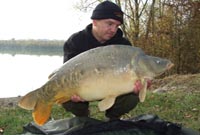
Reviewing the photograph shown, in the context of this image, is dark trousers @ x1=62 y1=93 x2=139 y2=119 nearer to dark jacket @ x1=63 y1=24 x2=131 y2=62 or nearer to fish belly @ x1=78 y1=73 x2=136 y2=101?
dark jacket @ x1=63 y1=24 x2=131 y2=62

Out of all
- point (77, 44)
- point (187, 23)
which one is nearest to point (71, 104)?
point (77, 44)

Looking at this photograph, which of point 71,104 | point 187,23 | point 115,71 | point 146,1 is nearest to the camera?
point 115,71

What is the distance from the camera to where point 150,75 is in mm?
2498

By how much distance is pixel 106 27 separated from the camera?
114 inches

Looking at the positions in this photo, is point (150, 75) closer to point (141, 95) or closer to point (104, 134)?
point (141, 95)

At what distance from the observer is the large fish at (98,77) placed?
245 centimetres

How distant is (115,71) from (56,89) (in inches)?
14.5

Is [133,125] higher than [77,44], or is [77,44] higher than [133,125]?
[77,44]

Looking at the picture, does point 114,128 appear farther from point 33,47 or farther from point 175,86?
point 33,47

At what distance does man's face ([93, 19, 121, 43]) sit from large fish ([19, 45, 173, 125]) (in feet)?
1.16

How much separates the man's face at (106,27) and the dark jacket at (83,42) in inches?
5.9

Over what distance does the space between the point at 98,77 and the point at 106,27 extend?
558 mm

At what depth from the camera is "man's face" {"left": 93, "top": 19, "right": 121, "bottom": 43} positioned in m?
2.88

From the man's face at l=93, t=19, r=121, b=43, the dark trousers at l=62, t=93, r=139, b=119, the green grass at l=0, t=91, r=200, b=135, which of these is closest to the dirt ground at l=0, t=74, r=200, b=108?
the green grass at l=0, t=91, r=200, b=135
